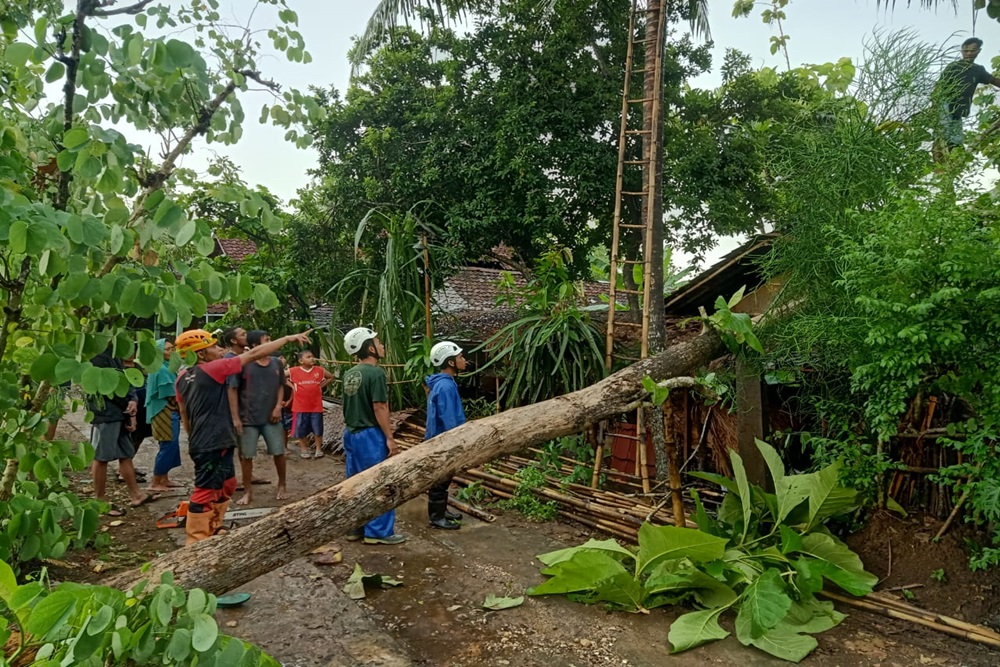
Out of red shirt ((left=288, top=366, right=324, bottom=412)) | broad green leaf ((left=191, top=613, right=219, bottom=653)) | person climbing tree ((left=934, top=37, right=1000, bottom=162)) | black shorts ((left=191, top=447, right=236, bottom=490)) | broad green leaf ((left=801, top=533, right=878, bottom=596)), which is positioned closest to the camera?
broad green leaf ((left=191, top=613, right=219, bottom=653))

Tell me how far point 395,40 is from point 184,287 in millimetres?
9624

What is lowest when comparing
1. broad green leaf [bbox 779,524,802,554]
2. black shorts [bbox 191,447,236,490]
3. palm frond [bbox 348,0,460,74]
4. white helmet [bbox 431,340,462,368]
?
broad green leaf [bbox 779,524,802,554]

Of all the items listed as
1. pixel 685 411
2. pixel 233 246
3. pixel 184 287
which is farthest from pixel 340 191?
pixel 233 246

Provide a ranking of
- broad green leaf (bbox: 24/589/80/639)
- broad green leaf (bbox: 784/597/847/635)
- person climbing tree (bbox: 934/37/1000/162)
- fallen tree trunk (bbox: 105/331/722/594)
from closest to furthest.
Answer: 1. broad green leaf (bbox: 24/589/80/639)
2. fallen tree trunk (bbox: 105/331/722/594)
3. broad green leaf (bbox: 784/597/847/635)
4. person climbing tree (bbox: 934/37/1000/162)

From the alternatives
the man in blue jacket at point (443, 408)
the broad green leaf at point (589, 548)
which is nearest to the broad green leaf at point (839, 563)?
the broad green leaf at point (589, 548)

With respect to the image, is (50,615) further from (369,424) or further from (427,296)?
(427,296)

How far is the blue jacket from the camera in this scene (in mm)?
5570

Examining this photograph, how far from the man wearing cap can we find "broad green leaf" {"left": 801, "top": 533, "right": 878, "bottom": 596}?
3626 millimetres

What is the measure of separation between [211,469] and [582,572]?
2673 mm

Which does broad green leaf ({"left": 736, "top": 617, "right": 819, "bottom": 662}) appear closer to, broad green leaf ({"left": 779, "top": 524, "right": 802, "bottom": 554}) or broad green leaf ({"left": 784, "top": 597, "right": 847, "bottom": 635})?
broad green leaf ({"left": 784, "top": 597, "right": 847, "bottom": 635})

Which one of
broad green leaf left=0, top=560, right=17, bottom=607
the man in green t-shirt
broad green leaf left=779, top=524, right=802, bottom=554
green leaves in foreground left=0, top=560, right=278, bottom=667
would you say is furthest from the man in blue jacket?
broad green leaf left=0, top=560, right=17, bottom=607

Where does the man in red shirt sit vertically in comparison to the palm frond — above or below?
below

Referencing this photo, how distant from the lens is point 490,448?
4.28 metres

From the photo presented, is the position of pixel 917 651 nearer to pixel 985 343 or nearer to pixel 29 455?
pixel 985 343
